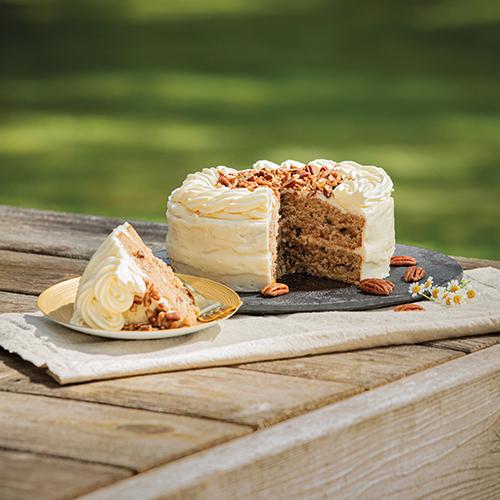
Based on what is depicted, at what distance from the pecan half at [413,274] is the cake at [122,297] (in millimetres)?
672

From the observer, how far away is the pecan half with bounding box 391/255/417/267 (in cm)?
285

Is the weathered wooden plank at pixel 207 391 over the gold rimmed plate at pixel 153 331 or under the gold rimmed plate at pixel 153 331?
under

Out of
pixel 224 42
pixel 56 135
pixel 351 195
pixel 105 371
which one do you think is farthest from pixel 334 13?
pixel 105 371

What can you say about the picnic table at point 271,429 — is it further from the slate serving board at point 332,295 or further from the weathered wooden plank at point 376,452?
the slate serving board at point 332,295

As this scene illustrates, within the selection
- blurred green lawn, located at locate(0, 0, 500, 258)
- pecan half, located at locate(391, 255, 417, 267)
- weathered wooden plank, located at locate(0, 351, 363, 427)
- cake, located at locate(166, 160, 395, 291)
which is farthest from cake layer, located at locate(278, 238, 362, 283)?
blurred green lawn, located at locate(0, 0, 500, 258)

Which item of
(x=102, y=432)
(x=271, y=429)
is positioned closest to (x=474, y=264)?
(x=271, y=429)

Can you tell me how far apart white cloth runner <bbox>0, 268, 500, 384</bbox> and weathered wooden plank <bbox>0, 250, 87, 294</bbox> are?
1.24 feet

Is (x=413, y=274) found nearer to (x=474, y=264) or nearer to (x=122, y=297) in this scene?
(x=474, y=264)

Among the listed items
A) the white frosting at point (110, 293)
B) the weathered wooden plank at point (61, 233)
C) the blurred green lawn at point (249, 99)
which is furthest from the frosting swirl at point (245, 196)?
the blurred green lawn at point (249, 99)

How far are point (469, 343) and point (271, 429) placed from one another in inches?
25.6

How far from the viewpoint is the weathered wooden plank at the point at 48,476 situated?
1538 mm

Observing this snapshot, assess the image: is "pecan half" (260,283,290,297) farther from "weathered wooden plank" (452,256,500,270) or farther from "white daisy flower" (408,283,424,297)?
"weathered wooden plank" (452,256,500,270)

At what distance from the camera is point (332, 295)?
258 cm

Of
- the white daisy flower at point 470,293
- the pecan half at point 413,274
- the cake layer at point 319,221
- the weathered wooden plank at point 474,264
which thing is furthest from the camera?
the weathered wooden plank at point 474,264
